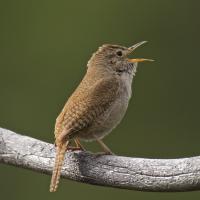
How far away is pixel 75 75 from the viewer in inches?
587

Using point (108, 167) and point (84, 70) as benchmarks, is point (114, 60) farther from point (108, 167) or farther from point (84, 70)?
point (84, 70)

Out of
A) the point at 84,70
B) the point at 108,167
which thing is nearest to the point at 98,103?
the point at 108,167

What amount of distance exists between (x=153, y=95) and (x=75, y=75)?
1.27 m

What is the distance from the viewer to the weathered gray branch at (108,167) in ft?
25.3

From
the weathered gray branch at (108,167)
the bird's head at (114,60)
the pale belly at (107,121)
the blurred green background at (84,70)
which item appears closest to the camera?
the weathered gray branch at (108,167)

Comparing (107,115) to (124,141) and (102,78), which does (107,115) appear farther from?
(124,141)

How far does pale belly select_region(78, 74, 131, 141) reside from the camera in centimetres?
848

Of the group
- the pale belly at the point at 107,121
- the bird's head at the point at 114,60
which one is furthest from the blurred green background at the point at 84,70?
the pale belly at the point at 107,121

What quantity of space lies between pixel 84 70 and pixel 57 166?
707 centimetres

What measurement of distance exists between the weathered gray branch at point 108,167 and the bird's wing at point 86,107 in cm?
26

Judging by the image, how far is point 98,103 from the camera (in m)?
8.52

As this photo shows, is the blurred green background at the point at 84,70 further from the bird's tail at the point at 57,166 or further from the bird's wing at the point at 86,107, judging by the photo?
the bird's tail at the point at 57,166

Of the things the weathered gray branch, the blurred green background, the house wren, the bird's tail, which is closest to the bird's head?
the house wren

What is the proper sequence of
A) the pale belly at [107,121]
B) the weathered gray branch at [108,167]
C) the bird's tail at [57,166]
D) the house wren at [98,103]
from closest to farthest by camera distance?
the weathered gray branch at [108,167]
the bird's tail at [57,166]
the house wren at [98,103]
the pale belly at [107,121]
